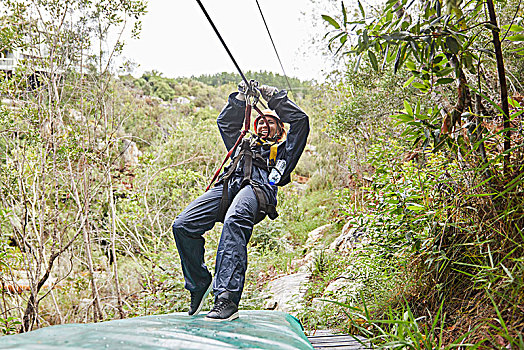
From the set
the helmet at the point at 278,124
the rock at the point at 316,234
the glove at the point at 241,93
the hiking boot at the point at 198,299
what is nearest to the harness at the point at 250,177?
the helmet at the point at 278,124

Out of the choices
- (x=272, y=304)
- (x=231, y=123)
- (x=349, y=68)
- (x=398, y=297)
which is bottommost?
(x=272, y=304)

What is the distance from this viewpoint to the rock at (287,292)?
4772 mm

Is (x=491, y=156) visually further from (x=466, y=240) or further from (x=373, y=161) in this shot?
(x=373, y=161)

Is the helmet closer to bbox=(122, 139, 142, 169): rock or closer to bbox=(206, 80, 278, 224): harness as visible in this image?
bbox=(206, 80, 278, 224): harness

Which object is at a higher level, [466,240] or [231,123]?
[231,123]

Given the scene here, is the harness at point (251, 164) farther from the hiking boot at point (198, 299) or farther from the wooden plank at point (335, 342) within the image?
the wooden plank at point (335, 342)

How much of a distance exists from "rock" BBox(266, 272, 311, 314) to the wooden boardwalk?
2039 mm

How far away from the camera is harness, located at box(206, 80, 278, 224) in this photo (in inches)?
99.7

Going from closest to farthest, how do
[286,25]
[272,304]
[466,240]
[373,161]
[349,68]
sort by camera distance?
1. [466,240]
2. [373,161]
3. [272,304]
4. [349,68]
5. [286,25]

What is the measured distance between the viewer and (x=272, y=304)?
5.11 m

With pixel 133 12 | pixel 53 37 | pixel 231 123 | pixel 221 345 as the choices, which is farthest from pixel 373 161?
pixel 53 37

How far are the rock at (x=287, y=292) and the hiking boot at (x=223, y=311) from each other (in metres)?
2.48

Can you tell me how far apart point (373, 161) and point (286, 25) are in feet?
22.5

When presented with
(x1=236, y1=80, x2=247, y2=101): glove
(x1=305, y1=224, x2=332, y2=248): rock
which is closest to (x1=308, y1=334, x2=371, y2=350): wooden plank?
(x1=236, y1=80, x2=247, y2=101): glove
